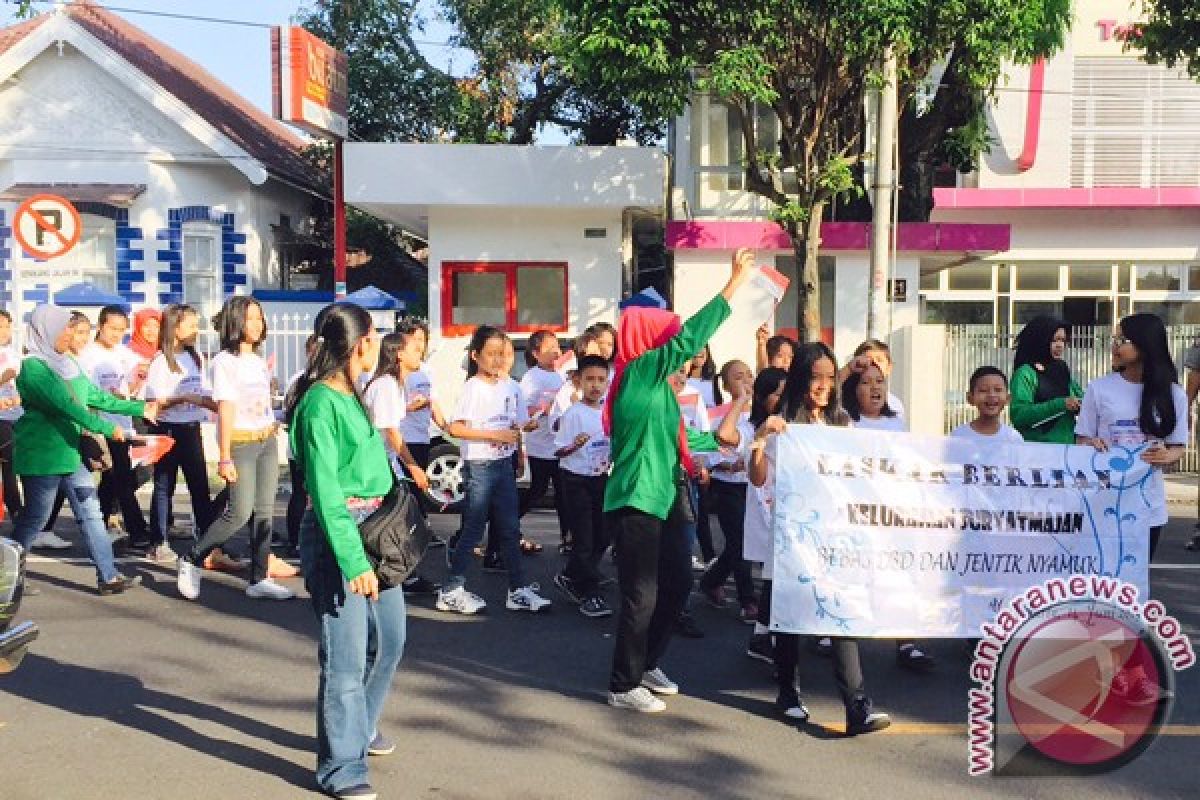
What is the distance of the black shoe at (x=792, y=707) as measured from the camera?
211 inches

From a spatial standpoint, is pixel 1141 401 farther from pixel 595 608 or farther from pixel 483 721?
pixel 483 721

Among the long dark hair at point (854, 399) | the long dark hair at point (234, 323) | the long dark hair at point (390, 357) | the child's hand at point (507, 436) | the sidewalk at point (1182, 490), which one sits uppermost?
the long dark hair at point (234, 323)

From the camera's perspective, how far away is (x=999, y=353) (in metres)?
15.5

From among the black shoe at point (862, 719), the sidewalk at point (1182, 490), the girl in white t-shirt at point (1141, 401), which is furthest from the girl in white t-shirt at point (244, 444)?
the sidewalk at point (1182, 490)

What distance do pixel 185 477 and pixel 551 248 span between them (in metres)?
10.4

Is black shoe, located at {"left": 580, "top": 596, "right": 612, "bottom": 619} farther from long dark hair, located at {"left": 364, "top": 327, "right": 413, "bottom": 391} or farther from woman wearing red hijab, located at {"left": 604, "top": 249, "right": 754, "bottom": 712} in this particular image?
long dark hair, located at {"left": 364, "top": 327, "right": 413, "bottom": 391}

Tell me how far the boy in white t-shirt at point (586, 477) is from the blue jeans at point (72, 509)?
2.80 meters

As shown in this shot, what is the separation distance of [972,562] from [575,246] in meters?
13.4

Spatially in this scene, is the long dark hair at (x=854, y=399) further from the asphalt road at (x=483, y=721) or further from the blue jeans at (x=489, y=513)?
the blue jeans at (x=489, y=513)

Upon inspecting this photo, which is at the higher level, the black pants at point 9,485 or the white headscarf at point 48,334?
the white headscarf at point 48,334

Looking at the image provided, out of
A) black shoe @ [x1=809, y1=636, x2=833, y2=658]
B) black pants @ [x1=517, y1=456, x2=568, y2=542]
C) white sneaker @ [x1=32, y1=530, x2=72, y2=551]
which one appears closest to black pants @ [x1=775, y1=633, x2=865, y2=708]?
black shoe @ [x1=809, y1=636, x2=833, y2=658]

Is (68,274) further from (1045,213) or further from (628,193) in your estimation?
(1045,213)

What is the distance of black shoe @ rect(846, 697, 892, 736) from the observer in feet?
16.7

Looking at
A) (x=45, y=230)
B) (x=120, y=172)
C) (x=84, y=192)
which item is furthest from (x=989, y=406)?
(x=120, y=172)
